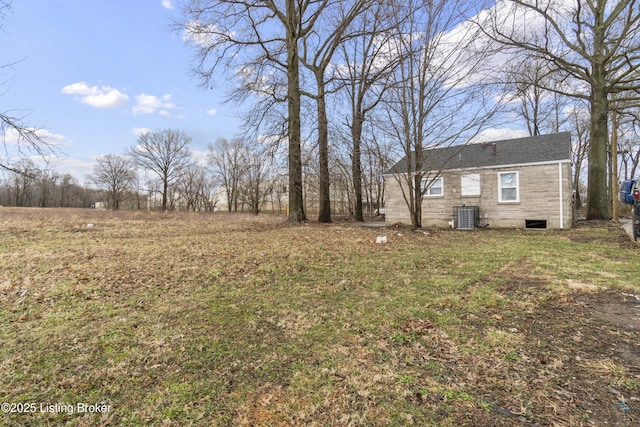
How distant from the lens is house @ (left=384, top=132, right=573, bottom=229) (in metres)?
11.5

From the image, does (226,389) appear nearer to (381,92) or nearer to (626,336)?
(626,336)

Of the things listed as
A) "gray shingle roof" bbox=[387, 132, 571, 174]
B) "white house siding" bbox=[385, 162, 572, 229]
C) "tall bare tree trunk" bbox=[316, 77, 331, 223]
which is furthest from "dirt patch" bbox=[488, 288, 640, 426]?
"tall bare tree trunk" bbox=[316, 77, 331, 223]

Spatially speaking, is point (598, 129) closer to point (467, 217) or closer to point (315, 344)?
point (467, 217)

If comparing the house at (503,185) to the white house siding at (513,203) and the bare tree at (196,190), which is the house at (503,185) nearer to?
the white house siding at (513,203)

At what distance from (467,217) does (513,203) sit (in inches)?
72.3

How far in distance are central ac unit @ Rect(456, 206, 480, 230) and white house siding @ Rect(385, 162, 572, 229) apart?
45 cm

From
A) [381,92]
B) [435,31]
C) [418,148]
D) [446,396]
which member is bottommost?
[446,396]

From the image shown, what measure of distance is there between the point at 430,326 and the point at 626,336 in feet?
5.47

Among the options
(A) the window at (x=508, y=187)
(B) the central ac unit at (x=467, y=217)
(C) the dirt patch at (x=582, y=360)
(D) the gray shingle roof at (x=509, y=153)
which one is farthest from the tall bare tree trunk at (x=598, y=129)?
(C) the dirt patch at (x=582, y=360)

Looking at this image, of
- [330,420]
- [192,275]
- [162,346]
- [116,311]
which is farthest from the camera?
[192,275]

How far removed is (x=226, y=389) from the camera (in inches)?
78.7

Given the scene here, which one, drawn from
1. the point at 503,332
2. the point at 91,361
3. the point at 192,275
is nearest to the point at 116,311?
the point at 91,361

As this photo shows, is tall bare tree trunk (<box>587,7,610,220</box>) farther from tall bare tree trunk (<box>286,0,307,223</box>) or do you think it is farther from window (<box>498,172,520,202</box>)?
tall bare tree trunk (<box>286,0,307,223</box>)

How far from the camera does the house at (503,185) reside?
452 inches
